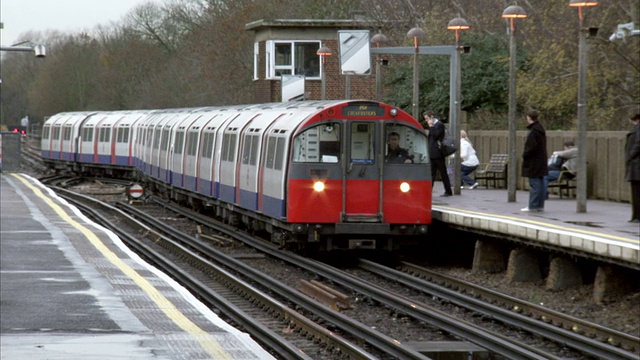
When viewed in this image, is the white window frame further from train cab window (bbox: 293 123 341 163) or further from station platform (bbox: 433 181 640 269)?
train cab window (bbox: 293 123 341 163)

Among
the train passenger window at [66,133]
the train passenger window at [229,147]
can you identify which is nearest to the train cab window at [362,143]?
the train passenger window at [229,147]

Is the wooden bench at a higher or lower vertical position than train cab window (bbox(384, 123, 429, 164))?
lower

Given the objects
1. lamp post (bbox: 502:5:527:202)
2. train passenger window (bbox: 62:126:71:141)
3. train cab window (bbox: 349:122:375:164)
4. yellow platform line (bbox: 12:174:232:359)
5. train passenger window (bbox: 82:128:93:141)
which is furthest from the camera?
train passenger window (bbox: 62:126:71:141)

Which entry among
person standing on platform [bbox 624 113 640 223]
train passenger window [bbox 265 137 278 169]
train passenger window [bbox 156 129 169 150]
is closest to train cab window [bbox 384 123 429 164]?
train passenger window [bbox 265 137 278 169]

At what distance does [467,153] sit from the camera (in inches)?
1093

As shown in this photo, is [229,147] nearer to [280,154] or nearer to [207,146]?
[207,146]

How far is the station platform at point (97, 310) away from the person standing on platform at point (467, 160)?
11.0m

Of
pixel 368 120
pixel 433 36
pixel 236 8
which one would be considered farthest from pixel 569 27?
pixel 236 8

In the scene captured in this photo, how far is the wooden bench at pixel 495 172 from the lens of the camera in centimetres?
2866

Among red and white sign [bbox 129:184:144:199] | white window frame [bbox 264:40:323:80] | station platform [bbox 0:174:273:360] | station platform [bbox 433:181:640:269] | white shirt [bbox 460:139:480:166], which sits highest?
white window frame [bbox 264:40:323:80]

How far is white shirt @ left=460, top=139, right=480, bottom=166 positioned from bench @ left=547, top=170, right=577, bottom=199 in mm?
3518

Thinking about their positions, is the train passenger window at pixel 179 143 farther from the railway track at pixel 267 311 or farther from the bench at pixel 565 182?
the bench at pixel 565 182

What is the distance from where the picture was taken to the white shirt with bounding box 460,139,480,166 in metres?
27.8

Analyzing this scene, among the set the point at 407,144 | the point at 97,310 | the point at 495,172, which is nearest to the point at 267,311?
the point at 97,310
